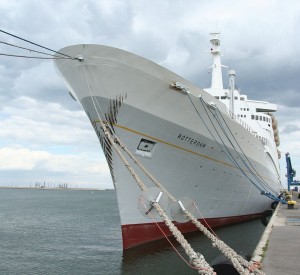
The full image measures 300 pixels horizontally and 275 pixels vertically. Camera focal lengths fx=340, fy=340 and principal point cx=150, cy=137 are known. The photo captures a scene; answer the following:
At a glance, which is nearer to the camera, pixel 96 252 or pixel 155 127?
pixel 155 127

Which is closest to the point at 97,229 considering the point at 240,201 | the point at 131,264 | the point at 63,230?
the point at 63,230

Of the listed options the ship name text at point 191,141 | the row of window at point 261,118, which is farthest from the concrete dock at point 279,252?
the row of window at point 261,118

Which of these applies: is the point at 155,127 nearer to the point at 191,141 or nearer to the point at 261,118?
the point at 191,141

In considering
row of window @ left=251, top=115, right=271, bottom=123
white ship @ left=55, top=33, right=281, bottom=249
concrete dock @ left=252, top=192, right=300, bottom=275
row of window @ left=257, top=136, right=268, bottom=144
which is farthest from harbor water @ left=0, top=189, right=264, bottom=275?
row of window @ left=251, top=115, right=271, bottom=123

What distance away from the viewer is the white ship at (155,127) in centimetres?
1196

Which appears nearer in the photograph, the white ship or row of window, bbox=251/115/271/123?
the white ship

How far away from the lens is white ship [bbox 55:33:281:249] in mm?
11961

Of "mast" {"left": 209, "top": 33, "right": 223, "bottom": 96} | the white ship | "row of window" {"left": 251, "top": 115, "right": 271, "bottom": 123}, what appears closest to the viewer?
the white ship

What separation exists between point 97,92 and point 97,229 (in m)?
16.0

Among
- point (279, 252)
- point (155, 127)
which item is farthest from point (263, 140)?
point (279, 252)

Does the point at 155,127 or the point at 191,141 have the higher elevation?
the point at 155,127

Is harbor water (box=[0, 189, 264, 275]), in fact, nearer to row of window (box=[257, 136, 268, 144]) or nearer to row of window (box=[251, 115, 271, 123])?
row of window (box=[257, 136, 268, 144])

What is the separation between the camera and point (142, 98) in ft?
40.5

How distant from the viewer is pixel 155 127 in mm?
12844
